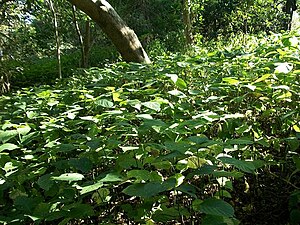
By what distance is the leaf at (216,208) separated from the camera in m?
0.90

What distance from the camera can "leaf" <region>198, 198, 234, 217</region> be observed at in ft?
2.94

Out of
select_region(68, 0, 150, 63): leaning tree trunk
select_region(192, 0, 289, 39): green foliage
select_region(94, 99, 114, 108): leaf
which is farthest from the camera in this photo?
select_region(192, 0, 289, 39): green foliage

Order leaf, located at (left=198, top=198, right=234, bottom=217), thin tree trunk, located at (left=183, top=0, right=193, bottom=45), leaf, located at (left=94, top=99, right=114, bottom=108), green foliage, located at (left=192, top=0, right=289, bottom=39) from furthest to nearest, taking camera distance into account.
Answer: green foliage, located at (left=192, top=0, right=289, bottom=39) < thin tree trunk, located at (left=183, top=0, right=193, bottom=45) < leaf, located at (left=94, top=99, right=114, bottom=108) < leaf, located at (left=198, top=198, right=234, bottom=217)

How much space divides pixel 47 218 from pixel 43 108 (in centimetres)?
112

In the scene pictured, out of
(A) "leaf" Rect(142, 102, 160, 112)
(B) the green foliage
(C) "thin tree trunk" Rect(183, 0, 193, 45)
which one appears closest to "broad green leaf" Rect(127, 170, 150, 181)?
(A) "leaf" Rect(142, 102, 160, 112)

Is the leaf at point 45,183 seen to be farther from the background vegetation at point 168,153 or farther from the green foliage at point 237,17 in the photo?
the green foliage at point 237,17

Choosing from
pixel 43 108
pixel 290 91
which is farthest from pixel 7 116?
pixel 290 91

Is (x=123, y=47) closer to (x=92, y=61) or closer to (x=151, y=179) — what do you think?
(x=151, y=179)

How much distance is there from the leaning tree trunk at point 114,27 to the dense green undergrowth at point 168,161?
234 centimetres

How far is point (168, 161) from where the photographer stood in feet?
3.80

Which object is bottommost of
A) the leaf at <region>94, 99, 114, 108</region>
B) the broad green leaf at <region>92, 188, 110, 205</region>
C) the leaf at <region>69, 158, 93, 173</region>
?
the broad green leaf at <region>92, 188, 110, 205</region>

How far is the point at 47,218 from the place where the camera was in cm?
107

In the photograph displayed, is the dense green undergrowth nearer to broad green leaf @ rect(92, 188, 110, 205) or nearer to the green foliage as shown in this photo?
broad green leaf @ rect(92, 188, 110, 205)

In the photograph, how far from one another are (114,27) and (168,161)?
344 cm
